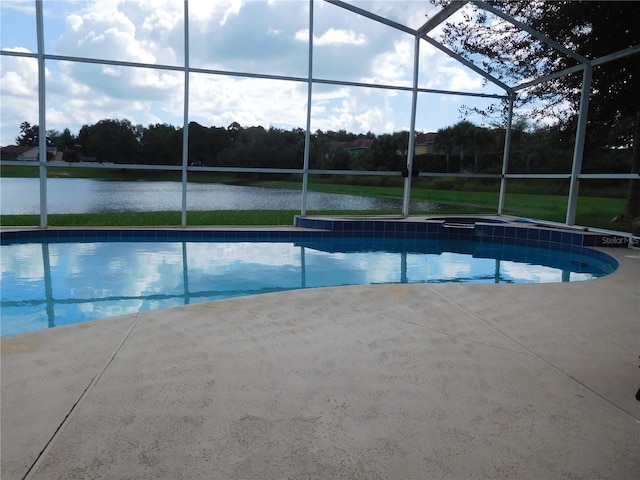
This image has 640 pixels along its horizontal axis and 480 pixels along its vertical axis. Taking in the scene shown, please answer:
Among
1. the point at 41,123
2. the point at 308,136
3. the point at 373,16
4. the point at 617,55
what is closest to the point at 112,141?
the point at 41,123

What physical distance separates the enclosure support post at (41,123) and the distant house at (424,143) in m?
6.68

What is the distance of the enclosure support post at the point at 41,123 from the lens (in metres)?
6.87

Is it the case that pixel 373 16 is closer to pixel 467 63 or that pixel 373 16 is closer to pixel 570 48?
pixel 467 63

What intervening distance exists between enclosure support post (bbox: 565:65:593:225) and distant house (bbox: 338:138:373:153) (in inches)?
148

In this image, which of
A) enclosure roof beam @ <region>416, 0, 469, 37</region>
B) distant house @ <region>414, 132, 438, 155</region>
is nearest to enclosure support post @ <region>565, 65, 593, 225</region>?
enclosure roof beam @ <region>416, 0, 469, 37</region>

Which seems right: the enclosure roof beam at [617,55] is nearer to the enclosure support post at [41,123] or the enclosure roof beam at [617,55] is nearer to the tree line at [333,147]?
the tree line at [333,147]

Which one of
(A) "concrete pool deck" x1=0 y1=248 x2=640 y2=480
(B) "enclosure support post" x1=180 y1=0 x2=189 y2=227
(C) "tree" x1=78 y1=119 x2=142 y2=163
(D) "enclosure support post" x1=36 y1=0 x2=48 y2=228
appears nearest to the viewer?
(A) "concrete pool deck" x1=0 y1=248 x2=640 y2=480

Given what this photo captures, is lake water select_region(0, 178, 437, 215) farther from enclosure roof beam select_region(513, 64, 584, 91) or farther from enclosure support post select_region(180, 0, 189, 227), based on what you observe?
enclosure roof beam select_region(513, 64, 584, 91)

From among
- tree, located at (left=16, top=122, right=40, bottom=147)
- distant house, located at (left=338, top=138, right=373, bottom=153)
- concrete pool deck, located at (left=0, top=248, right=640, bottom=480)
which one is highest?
distant house, located at (left=338, top=138, right=373, bottom=153)

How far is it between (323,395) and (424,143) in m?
8.39

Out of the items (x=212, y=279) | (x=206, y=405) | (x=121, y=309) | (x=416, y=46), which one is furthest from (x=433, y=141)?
(x=206, y=405)

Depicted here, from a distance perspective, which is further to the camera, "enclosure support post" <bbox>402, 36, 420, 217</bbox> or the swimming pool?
"enclosure support post" <bbox>402, 36, 420, 217</bbox>

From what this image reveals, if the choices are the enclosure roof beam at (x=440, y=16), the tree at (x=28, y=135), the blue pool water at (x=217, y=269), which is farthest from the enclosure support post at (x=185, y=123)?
the enclosure roof beam at (x=440, y=16)

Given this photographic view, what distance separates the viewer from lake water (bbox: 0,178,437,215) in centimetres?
795
